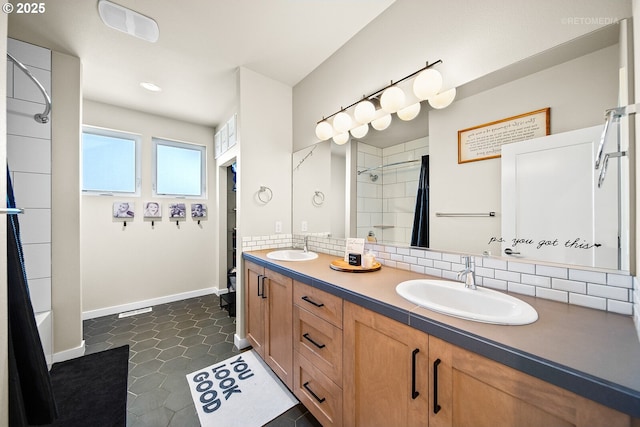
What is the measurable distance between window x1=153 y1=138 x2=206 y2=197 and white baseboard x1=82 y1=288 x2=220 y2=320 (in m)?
1.48

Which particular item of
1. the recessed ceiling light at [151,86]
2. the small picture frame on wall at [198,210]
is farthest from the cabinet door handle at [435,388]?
the small picture frame on wall at [198,210]

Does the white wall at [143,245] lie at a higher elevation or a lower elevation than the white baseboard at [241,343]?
higher

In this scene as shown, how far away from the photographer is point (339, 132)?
2.02 meters

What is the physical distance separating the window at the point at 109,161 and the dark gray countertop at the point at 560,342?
136 inches

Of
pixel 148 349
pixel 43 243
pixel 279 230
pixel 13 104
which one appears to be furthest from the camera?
pixel 279 230

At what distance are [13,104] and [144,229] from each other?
5.66ft

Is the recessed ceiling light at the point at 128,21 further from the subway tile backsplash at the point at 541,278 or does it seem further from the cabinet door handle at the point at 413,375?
the cabinet door handle at the point at 413,375

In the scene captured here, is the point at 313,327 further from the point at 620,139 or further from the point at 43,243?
the point at 43,243

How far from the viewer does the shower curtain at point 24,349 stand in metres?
0.84

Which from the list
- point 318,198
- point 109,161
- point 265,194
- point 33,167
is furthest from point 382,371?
point 109,161

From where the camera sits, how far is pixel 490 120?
1.17 meters

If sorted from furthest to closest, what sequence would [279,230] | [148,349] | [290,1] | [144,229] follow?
[144,229] < [279,230] < [148,349] < [290,1]

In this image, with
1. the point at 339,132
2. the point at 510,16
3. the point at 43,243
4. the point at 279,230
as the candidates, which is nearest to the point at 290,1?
the point at 339,132

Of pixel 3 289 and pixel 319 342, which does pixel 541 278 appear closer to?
pixel 319 342
